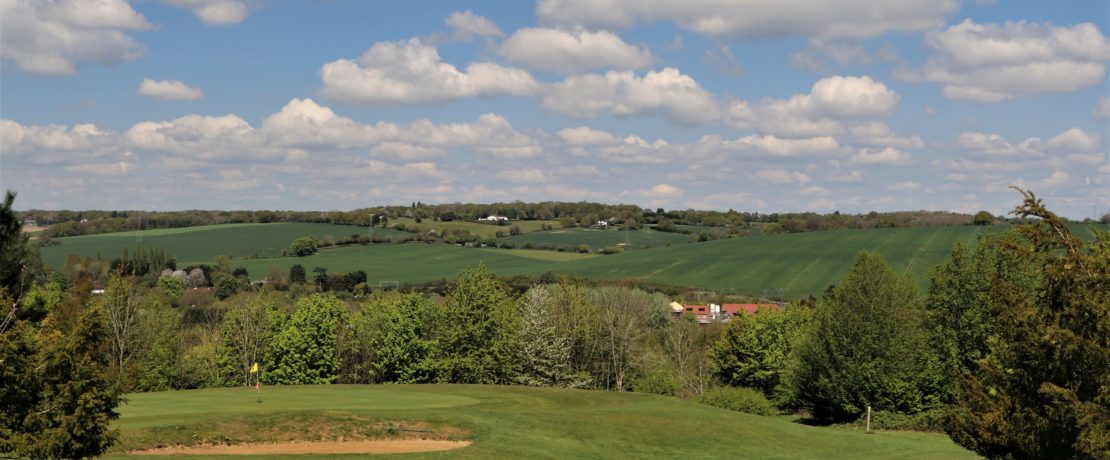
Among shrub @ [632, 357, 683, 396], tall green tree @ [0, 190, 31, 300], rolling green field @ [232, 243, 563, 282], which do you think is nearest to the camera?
tall green tree @ [0, 190, 31, 300]

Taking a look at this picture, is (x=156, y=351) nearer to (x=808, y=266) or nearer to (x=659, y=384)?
(x=659, y=384)

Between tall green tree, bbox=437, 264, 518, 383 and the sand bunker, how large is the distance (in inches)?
1529

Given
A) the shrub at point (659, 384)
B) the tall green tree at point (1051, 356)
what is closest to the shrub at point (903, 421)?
the shrub at point (659, 384)

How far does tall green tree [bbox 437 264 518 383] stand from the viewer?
73.1 metres

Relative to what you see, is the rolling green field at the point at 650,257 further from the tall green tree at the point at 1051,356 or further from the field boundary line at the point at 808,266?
the tall green tree at the point at 1051,356

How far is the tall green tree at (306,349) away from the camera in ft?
244

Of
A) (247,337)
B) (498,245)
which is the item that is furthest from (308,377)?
(498,245)

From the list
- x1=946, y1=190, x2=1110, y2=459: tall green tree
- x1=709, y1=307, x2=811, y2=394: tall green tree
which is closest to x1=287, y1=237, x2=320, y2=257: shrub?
x1=709, y1=307, x2=811, y2=394: tall green tree

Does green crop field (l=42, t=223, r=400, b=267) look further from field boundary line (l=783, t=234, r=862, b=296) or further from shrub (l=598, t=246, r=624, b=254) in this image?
field boundary line (l=783, t=234, r=862, b=296)

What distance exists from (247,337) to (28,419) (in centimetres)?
5935

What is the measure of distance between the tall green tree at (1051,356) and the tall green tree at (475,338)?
5256 centimetres

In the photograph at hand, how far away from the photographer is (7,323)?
21.1 meters

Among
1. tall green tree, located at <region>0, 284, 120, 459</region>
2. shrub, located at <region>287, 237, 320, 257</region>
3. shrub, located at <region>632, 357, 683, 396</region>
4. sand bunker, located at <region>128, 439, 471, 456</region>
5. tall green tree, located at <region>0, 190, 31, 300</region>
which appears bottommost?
shrub, located at <region>632, 357, 683, 396</region>

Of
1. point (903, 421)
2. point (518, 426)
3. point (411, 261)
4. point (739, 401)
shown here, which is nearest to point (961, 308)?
point (903, 421)
